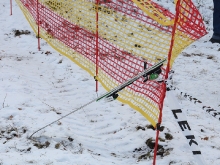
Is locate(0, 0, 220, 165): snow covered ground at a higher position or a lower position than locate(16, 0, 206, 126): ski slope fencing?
lower

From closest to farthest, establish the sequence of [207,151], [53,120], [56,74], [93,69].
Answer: [207,151] < [53,120] < [93,69] < [56,74]

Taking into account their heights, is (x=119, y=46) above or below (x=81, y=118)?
above

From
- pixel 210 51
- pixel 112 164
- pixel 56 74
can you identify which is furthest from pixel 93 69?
pixel 210 51

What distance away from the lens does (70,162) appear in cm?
412

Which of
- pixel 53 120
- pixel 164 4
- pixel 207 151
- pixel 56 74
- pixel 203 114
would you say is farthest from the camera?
pixel 164 4

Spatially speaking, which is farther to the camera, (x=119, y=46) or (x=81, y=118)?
(x=119, y=46)

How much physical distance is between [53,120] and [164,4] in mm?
8383

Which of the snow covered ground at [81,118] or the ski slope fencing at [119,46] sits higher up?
the ski slope fencing at [119,46]

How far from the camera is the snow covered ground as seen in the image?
4.36 meters

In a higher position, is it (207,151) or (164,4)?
(164,4)

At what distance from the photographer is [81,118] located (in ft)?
18.1

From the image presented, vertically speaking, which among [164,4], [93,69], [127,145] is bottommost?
[127,145]

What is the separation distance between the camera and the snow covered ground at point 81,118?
4.36 metres

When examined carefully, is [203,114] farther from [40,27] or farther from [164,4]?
[164,4]
